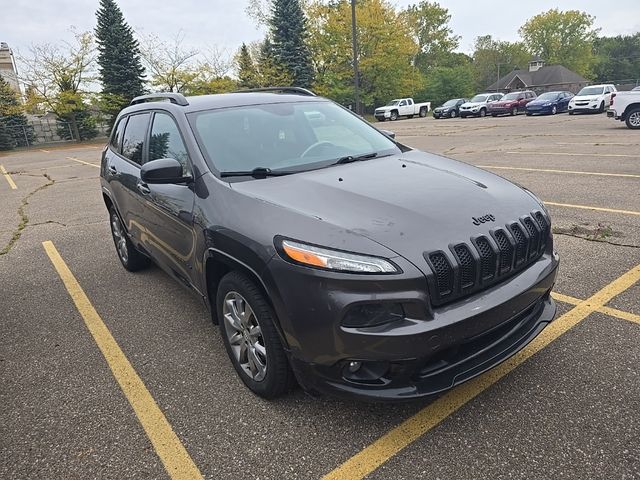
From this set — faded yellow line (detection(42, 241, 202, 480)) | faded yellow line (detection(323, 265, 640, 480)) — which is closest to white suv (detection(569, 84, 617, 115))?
faded yellow line (detection(323, 265, 640, 480))

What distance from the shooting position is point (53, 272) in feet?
17.3

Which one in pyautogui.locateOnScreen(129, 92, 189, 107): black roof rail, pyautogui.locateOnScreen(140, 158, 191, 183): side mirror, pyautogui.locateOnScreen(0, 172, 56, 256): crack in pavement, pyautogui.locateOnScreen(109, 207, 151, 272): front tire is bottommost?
pyautogui.locateOnScreen(0, 172, 56, 256): crack in pavement

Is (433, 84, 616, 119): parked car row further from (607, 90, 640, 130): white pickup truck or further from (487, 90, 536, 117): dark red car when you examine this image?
(607, 90, 640, 130): white pickup truck

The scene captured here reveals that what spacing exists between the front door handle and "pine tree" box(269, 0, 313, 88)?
38.9m

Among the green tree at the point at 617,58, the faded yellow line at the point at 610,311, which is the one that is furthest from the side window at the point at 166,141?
the green tree at the point at 617,58

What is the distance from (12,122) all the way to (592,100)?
132 ft

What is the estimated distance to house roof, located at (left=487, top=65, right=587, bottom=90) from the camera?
71.3m

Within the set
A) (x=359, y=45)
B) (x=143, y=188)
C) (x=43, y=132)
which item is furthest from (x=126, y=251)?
(x=359, y=45)

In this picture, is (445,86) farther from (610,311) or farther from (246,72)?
(610,311)

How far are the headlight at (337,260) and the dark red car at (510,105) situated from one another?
106ft

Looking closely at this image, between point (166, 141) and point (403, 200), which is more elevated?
point (166, 141)

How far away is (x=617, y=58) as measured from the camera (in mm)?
94312

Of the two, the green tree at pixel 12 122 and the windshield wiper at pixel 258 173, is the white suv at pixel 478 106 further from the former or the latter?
the windshield wiper at pixel 258 173

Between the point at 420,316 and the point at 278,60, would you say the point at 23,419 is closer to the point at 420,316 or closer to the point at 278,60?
the point at 420,316
